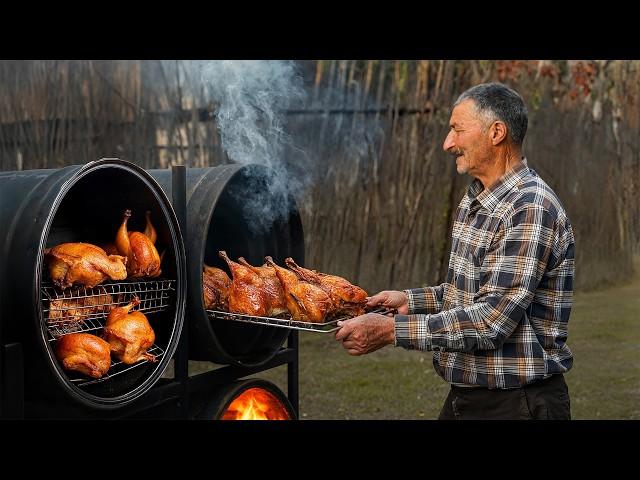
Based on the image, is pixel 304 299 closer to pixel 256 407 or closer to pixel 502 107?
pixel 256 407

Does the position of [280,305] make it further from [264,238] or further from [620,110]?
[620,110]

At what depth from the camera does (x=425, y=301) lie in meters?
3.66

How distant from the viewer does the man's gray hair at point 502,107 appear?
3.11m

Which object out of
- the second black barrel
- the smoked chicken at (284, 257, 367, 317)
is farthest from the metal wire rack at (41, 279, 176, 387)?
the smoked chicken at (284, 257, 367, 317)

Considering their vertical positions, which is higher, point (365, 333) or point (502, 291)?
point (502, 291)

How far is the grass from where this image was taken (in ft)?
→ 21.4

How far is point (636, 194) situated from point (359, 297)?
6.28m

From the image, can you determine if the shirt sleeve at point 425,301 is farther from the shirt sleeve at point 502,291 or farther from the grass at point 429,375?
the grass at point 429,375

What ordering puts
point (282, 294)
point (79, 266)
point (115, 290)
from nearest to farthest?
point (79, 266) < point (115, 290) < point (282, 294)

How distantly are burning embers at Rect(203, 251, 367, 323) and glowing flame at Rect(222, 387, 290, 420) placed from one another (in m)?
0.53

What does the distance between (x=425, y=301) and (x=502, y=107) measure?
112 centimetres

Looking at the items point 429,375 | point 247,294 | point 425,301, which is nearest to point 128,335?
point 247,294

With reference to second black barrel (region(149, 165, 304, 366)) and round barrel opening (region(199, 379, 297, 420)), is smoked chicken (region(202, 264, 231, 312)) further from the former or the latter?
round barrel opening (region(199, 379, 297, 420))

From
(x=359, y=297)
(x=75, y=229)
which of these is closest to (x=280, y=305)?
(x=359, y=297)
